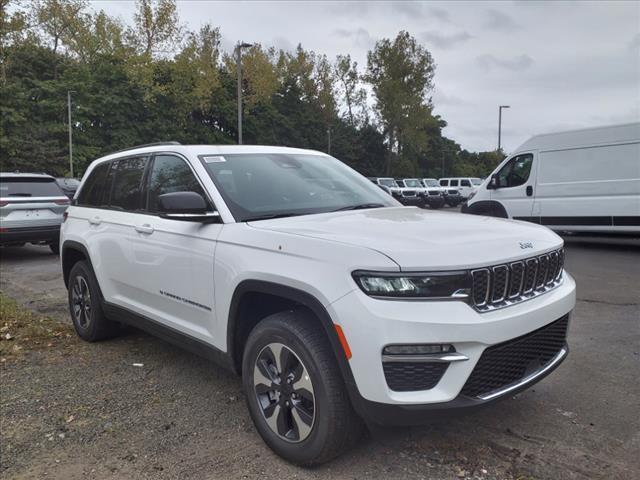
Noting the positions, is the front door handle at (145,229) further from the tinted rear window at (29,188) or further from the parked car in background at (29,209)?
the tinted rear window at (29,188)

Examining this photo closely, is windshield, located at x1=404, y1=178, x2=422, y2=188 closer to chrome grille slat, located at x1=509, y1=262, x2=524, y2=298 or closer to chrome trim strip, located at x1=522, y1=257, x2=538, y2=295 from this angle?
chrome trim strip, located at x1=522, y1=257, x2=538, y2=295

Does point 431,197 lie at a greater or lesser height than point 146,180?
lesser

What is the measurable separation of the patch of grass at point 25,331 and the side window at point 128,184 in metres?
1.58

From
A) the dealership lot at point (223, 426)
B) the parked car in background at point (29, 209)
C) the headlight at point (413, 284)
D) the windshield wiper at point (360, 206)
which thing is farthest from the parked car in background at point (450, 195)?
the headlight at point (413, 284)

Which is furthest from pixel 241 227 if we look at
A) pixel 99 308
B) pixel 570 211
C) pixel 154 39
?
pixel 154 39

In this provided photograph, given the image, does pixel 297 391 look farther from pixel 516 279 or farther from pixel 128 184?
pixel 128 184

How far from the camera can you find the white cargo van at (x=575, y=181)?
406 inches

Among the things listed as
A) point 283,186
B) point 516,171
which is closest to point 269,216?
point 283,186

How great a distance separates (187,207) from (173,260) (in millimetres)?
573

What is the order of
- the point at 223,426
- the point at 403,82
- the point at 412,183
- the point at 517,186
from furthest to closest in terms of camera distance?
the point at 403,82 → the point at 412,183 → the point at 517,186 → the point at 223,426

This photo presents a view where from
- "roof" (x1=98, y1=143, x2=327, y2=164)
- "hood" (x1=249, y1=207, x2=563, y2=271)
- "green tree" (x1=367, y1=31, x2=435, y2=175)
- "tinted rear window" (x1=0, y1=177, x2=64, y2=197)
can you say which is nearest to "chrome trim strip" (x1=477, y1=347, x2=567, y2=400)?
"hood" (x1=249, y1=207, x2=563, y2=271)

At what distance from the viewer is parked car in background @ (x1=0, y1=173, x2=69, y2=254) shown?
9.84 m

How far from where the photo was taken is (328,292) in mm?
2527

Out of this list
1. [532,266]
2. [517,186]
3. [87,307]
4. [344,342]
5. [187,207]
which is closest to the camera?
[344,342]
